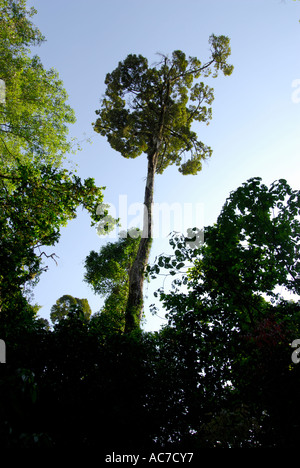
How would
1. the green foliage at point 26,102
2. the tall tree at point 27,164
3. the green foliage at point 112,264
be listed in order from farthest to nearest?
the green foliage at point 112,264, the green foliage at point 26,102, the tall tree at point 27,164

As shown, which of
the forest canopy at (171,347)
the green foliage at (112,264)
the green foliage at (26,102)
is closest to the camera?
the forest canopy at (171,347)

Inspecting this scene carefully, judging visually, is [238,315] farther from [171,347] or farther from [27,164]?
[27,164]

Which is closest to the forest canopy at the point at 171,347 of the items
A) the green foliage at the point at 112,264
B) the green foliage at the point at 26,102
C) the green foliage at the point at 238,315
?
the green foliage at the point at 238,315

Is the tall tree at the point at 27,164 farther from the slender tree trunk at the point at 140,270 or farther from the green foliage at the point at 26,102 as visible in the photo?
the slender tree trunk at the point at 140,270

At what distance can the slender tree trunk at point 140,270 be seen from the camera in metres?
7.77

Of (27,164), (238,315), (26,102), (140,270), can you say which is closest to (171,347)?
(238,315)

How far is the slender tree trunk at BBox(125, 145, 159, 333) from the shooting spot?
7766mm

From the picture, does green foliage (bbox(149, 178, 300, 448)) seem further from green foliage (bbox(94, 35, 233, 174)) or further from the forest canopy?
green foliage (bbox(94, 35, 233, 174))

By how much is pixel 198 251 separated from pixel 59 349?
3694mm

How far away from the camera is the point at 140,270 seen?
8734 mm

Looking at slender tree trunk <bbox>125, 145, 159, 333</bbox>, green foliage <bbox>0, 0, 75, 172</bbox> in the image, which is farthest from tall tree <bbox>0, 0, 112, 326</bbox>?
slender tree trunk <bbox>125, 145, 159, 333</bbox>

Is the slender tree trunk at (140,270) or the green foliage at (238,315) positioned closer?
the green foliage at (238,315)
